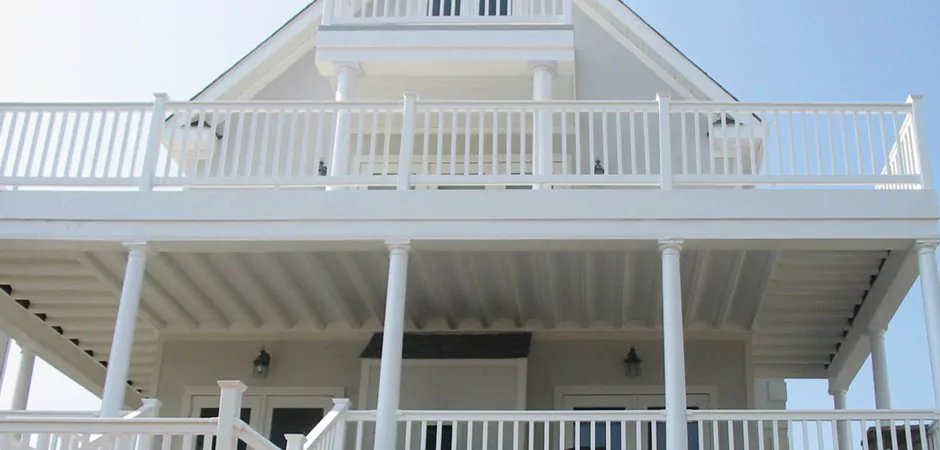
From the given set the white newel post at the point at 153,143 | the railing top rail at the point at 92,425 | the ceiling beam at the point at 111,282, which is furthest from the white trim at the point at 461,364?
the railing top rail at the point at 92,425

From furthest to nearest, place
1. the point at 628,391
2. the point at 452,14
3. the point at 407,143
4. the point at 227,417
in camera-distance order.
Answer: the point at 452,14 → the point at 628,391 → the point at 407,143 → the point at 227,417

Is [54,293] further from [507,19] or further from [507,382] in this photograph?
[507,19]

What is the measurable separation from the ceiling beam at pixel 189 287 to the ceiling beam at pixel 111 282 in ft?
1.61

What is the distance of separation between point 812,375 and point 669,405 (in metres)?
5.89

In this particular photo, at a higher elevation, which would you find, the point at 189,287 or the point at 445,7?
the point at 445,7

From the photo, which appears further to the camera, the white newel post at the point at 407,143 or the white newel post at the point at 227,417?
the white newel post at the point at 407,143

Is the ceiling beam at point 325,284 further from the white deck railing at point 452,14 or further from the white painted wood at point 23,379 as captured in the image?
the white painted wood at point 23,379

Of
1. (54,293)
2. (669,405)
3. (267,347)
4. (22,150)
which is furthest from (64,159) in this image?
(669,405)

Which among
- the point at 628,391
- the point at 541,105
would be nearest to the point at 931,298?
the point at 541,105

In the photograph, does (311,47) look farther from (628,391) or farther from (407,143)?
(628,391)

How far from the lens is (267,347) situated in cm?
1363

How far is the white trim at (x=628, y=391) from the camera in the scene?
13211 millimetres

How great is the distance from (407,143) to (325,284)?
209 cm

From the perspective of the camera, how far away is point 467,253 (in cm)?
1134
